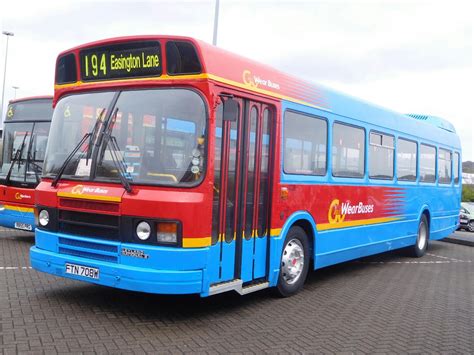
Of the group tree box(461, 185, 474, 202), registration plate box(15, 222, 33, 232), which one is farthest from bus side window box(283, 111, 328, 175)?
tree box(461, 185, 474, 202)

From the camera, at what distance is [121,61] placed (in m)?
5.85

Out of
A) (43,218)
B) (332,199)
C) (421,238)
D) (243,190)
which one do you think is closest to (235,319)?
(243,190)

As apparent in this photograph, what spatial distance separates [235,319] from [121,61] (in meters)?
3.23

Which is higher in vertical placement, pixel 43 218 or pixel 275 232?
pixel 43 218

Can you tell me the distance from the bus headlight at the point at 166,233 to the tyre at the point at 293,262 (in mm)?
2016

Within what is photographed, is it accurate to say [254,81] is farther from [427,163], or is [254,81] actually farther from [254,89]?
[427,163]

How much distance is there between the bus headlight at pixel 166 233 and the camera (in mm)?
5270

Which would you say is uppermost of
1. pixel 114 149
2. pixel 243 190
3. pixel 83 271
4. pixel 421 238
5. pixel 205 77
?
pixel 205 77

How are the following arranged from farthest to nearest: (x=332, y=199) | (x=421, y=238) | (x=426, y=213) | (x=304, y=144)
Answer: (x=426, y=213), (x=421, y=238), (x=332, y=199), (x=304, y=144)

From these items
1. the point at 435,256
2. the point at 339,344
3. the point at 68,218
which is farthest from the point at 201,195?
the point at 435,256

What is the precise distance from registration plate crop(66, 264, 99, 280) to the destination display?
2.15 m

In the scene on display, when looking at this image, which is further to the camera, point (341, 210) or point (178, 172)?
point (341, 210)

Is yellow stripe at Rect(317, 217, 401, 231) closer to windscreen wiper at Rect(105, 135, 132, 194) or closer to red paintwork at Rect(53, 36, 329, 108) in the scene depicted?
red paintwork at Rect(53, 36, 329, 108)

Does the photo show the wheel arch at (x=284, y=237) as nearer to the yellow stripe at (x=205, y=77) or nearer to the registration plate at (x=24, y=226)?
the yellow stripe at (x=205, y=77)
